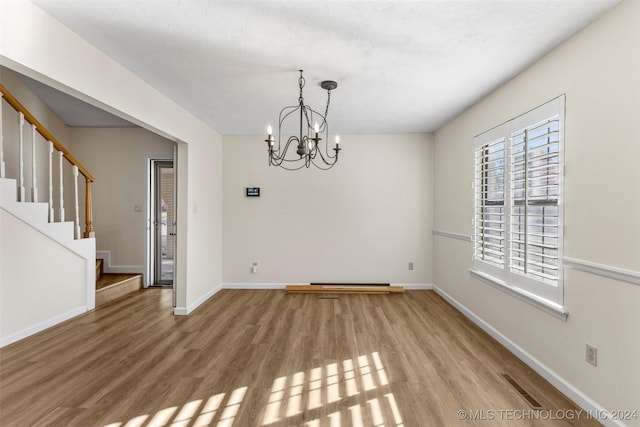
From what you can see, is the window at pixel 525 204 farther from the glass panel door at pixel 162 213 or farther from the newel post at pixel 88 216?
the newel post at pixel 88 216

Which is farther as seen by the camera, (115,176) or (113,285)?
(115,176)

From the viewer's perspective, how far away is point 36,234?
3.24m

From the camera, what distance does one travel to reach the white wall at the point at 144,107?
178 centimetres

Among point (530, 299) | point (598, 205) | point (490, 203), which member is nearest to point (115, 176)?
point (490, 203)

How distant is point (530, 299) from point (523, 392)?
0.73 meters

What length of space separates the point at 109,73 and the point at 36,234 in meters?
2.17

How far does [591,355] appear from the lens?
1899mm

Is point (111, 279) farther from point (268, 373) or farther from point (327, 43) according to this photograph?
point (327, 43)

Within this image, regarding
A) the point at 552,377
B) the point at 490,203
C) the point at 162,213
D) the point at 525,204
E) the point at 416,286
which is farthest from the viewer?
the point at 162,213

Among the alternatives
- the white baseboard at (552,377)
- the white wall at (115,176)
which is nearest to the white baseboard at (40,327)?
the white wall at (115,176)

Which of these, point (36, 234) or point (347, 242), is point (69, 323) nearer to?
point (36, 234)

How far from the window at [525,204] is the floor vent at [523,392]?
66cm

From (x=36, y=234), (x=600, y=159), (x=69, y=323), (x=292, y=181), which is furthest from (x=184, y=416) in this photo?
(x=292, y=181)

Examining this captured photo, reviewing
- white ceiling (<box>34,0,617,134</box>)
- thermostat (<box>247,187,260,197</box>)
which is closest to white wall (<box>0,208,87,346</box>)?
white ceiling (<box>34,0,617,134</box>)
